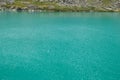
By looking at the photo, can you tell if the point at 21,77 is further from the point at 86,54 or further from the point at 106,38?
the point at 106,38

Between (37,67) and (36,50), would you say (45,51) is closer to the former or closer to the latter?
(36,50)

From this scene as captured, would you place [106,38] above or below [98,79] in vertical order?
below

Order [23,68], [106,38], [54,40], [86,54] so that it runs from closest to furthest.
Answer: [23,68] → [86,54] → [54,40] → [106,38]

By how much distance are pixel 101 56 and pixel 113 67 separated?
1172cm

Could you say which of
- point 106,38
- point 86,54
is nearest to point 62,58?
point 86,54

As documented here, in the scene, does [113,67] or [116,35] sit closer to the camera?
→ [113,67]

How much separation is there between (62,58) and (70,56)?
3538 millimetres

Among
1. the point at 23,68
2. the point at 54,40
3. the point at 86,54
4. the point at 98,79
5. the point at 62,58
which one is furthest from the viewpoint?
the point at 54,40

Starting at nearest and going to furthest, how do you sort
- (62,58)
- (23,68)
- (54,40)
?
(23,68)
(62,58)
(54,40)

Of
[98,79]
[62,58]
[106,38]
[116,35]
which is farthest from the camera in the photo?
[116,35]

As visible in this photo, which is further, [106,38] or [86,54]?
[106,38]

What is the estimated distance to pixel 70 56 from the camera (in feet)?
267

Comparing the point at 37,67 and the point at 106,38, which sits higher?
the point at 37,67

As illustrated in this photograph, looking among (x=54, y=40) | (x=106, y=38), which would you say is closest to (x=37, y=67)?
(x=54, y=40)
